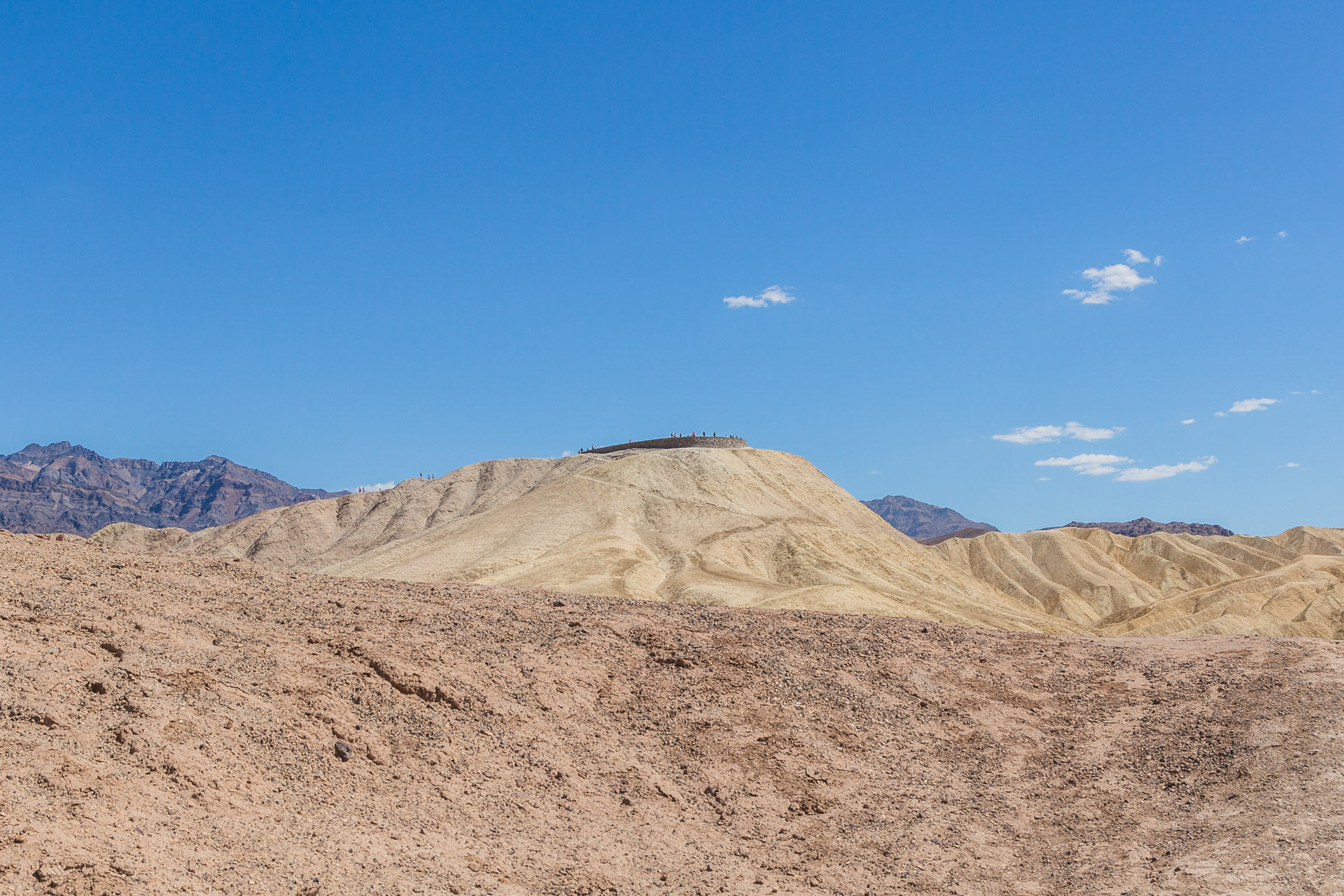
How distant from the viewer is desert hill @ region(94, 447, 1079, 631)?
41.1 m

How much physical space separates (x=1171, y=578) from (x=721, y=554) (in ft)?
214

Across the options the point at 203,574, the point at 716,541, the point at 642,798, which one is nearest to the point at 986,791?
the point at 642,798

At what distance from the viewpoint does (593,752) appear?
440 inches

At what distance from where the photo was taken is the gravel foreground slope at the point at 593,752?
Answer: 8383 millimetres

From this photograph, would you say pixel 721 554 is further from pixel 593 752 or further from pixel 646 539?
pixel 593 752

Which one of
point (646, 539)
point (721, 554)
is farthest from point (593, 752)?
point (646, 539)

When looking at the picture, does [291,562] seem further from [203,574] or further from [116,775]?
[116,775]

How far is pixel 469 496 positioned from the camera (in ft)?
254

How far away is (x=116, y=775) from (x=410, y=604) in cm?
610

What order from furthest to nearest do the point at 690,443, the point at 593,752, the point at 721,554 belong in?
the point at 690,443 → the point at 721,554 → the point at 593,752

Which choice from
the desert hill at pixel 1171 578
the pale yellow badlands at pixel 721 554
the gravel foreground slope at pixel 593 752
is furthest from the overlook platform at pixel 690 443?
the gravel foreground slope at pixel 593 752

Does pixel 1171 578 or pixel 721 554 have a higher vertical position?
pixel 1171 578

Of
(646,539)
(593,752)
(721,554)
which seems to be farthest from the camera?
(646,539)

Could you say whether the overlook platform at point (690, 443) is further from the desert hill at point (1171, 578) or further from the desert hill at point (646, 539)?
the desert hill at point (1171, 578)
